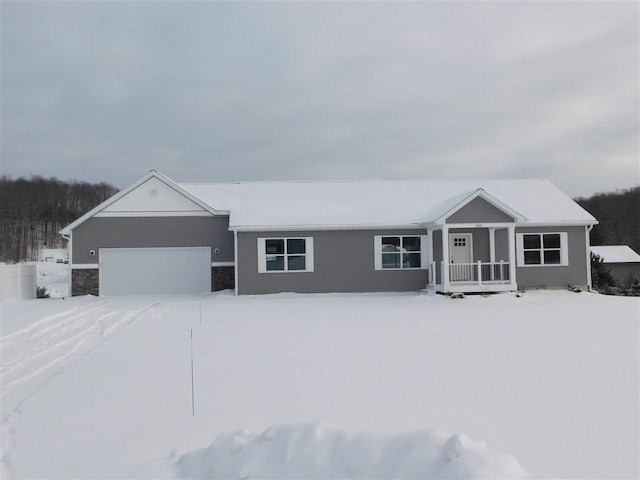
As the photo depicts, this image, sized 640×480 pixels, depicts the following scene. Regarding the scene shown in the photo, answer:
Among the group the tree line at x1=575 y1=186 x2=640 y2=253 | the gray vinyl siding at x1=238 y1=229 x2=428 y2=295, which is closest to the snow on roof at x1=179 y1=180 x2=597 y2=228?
the gray vinyl siding at x1=238 y1=229 x2=428 y2=295

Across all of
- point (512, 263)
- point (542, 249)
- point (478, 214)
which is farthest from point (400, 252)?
point (542, 249)

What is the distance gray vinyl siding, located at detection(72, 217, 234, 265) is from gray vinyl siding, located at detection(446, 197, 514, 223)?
9307 millimetres

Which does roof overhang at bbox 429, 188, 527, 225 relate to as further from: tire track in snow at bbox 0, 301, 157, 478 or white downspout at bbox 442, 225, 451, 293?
tire track in snow at bbox 0, 301, 157, 478

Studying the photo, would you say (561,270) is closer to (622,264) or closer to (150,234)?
(622,264)

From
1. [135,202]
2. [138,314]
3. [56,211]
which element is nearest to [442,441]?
[138,314]

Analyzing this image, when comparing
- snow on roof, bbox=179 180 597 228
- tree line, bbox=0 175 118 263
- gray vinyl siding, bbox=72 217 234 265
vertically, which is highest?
tree line, bbox=0 175 118 263

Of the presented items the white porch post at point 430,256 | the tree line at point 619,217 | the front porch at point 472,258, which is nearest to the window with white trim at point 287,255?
the white porch post at point 430,256

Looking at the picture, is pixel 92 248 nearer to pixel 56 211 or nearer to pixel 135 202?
pixel 135 202

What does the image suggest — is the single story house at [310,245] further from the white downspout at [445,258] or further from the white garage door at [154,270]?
the white downspout at [445,258]

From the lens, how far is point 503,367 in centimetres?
752

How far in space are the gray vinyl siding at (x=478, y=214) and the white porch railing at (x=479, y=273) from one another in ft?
5.31

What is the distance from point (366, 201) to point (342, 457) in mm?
18397

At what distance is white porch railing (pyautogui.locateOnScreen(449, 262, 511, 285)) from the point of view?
732 inches

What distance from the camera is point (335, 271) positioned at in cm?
1975
